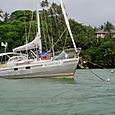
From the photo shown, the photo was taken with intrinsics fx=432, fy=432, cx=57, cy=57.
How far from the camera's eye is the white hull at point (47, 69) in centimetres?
5031

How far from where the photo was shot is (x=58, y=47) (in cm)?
9981

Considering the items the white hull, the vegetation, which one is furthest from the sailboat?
the vegetation

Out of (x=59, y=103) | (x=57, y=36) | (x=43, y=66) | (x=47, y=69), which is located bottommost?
(x=59, y=103)

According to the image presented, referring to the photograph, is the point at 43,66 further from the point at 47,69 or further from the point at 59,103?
the point at 59,103

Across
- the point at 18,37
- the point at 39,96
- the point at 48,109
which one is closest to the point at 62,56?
the point at 39,96

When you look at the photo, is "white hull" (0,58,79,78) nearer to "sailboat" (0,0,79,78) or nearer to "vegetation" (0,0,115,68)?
"sailboat" (0,0,79,78)

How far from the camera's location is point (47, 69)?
5112cm

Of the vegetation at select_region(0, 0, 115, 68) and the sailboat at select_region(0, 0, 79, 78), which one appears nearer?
the sailboat at select_region(0, 0, 79, 78)

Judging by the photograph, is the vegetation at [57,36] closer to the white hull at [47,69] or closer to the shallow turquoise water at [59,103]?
the white hull at [47,69]

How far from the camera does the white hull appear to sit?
50.3m

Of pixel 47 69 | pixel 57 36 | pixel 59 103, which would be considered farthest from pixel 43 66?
pixel 57 36

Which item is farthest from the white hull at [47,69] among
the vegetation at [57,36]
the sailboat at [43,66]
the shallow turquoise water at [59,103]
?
the vegetation at [57,36]

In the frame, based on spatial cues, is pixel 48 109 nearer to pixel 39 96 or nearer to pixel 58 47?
pixel 39 96

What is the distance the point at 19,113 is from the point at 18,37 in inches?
3444
